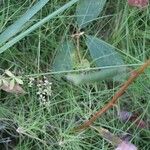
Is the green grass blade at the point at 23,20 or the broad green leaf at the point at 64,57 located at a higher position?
the green grass blade at the point at 23,20

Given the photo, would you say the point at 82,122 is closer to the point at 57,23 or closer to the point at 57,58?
the point at 57,58

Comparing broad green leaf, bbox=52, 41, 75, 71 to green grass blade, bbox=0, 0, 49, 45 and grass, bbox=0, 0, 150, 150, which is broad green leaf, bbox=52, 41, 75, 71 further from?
green grass blade, bbox=0, 0, 49, 45

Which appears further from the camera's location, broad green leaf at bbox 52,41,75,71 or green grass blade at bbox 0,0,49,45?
broad green leaf at bbox 52,41,75,71

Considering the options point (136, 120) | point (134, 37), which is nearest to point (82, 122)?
point (136, 120)

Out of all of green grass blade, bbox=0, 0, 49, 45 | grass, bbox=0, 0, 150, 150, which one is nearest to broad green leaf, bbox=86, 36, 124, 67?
grass, bbox=0, 0, 150, 150

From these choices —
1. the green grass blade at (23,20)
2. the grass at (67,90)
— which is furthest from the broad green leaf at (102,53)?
the green grass blade at (23,20)

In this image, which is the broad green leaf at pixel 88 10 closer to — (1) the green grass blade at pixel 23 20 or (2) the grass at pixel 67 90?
(2) the grass at pixel 67 90
